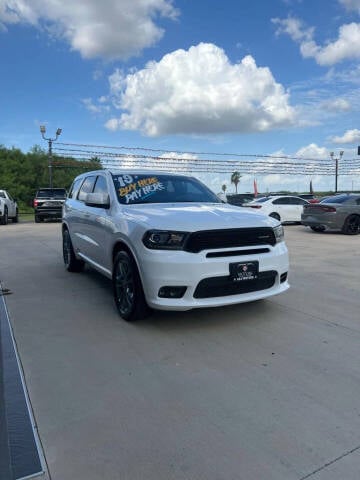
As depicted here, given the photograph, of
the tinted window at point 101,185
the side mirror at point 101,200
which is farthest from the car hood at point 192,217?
the tinted window at point 101,185

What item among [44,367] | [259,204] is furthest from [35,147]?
[44,367]

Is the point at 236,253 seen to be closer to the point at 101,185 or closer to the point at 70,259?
the point at 101,185

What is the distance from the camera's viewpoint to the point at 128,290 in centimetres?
450

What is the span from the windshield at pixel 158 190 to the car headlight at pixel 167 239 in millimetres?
1164

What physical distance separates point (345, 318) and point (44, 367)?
326 cm

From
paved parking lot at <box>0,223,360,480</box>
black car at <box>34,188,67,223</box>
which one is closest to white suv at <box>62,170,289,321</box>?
paved parking lot at <box>0,223,360,480</box>

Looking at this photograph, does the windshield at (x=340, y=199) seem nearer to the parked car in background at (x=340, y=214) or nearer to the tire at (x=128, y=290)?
the parked car in background at (x=340, y=214)

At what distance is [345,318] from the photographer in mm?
4559

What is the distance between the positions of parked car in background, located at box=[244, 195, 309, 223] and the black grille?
12.9 meters

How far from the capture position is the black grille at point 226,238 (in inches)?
157

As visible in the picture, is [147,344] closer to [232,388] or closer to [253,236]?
[232,388]

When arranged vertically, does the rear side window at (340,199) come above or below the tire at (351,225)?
above

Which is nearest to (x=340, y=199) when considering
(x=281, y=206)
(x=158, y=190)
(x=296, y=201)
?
(x=281, y=206)

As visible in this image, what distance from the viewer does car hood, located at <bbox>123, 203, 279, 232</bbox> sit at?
404cm
